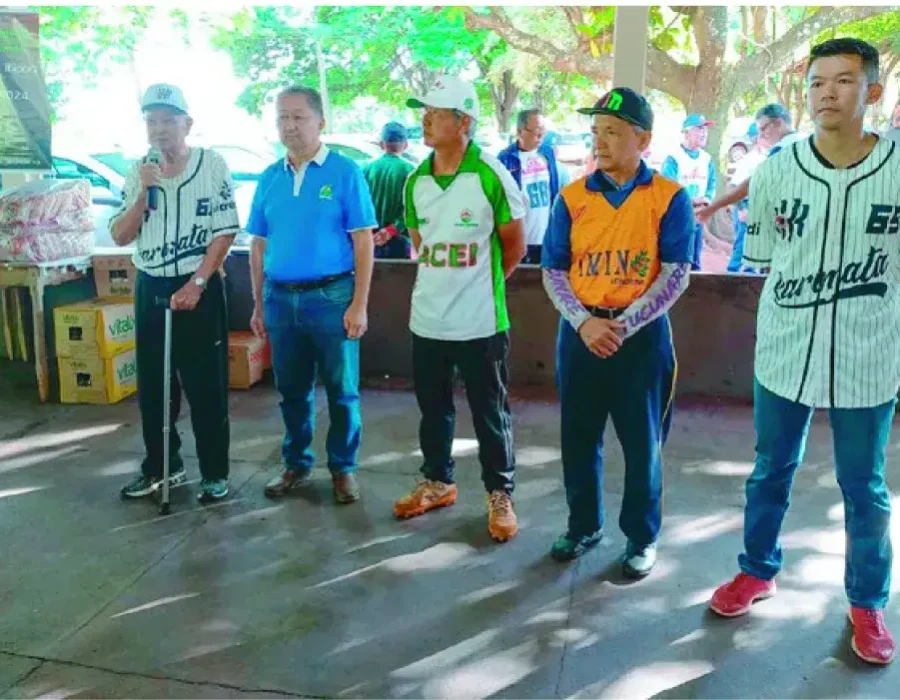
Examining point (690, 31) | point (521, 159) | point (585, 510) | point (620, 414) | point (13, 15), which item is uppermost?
point (690, 31)

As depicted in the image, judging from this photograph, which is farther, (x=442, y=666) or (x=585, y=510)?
(x=585, y=510)

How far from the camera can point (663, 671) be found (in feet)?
8.11

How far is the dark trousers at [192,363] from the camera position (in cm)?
354

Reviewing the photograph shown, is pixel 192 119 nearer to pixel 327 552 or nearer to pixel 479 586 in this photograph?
pixel 327 552

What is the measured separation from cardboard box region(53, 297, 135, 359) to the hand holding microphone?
1901 millimetres

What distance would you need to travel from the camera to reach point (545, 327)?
17.9 ft

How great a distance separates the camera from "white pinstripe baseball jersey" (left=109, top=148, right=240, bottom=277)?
3.47 meters

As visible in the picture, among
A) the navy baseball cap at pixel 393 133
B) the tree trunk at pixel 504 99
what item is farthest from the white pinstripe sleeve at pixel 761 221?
the tree trunk at pixel 504 99

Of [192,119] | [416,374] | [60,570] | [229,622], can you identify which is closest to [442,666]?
[229,622]

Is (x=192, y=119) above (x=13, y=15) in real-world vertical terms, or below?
below

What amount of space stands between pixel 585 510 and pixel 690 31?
816 centimetres

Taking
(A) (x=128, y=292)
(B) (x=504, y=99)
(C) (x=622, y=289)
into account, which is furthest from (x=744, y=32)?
(C) (x=622, y=289)

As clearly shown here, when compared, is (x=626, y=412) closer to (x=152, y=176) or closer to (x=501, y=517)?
(x=501, y=517)

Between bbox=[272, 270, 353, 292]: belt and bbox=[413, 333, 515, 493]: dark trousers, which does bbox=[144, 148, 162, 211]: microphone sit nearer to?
bbox=[272, 270, 353, 292]: belt
